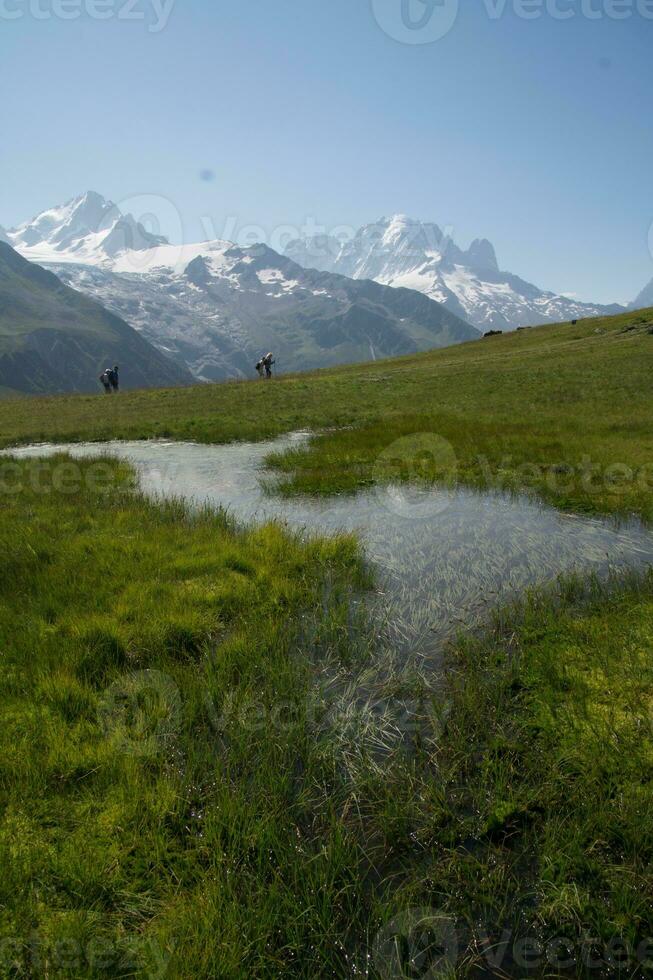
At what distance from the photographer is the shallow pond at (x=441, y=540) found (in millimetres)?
8086

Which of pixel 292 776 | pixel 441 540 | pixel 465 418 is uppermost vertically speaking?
pixel 465 418

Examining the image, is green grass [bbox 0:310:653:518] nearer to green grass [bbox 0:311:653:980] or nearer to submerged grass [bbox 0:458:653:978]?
green grass [bbox 0:311:653:980]

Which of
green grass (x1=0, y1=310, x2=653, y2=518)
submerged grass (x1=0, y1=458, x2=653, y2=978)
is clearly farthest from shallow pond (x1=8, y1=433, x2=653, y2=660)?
green grass (x1=0, y1=310, x2=653, y2=518)

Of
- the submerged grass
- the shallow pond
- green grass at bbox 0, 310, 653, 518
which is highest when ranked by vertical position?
green grass at bbox 0, 310, 653, 518

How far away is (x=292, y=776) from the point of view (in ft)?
15.6

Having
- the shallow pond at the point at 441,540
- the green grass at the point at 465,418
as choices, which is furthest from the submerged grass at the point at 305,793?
the green grass at the point at 465,418

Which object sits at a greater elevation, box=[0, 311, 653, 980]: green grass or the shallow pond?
the shallow pond

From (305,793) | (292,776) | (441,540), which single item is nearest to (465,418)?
(441,540)

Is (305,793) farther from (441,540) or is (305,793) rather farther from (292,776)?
(441,540)

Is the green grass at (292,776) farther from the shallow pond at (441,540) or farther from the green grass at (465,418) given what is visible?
the green grass at (465,418)

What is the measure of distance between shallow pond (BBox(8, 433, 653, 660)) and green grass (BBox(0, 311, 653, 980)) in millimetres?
651

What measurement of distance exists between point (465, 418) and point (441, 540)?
1843 cm

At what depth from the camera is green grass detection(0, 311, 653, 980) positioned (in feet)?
11.1

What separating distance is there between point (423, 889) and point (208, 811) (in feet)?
5.80
